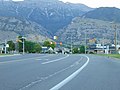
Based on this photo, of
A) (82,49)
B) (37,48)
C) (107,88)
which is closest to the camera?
(107,88)

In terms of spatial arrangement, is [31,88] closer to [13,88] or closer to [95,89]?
[13,88]

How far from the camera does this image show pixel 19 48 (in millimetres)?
174250

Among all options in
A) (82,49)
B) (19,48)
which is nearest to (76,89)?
(19,48)

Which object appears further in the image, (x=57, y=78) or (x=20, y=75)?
(x=20, y=75)

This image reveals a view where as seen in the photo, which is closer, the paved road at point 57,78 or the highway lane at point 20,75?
the paved road at point 57,78

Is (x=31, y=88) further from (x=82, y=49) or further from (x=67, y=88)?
(x=82, y=49)

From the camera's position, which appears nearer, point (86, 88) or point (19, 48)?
point (86, 88)

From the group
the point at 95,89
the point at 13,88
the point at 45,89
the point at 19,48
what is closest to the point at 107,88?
the point at 95,89

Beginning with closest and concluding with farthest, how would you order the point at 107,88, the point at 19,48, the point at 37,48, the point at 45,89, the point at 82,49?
the point at 45,89
the point at 107,88
the point at 19,48
the point at 37,48
the point at 82,49

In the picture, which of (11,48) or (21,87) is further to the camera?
(11,48)

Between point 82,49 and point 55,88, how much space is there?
184 m

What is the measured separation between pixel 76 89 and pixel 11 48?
166721mm

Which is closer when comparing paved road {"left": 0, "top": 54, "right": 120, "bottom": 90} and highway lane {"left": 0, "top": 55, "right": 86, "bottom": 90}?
paved road {"left": 0, "top": 54, "right": 120, "bottom": 90}

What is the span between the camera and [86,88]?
1429 cm
